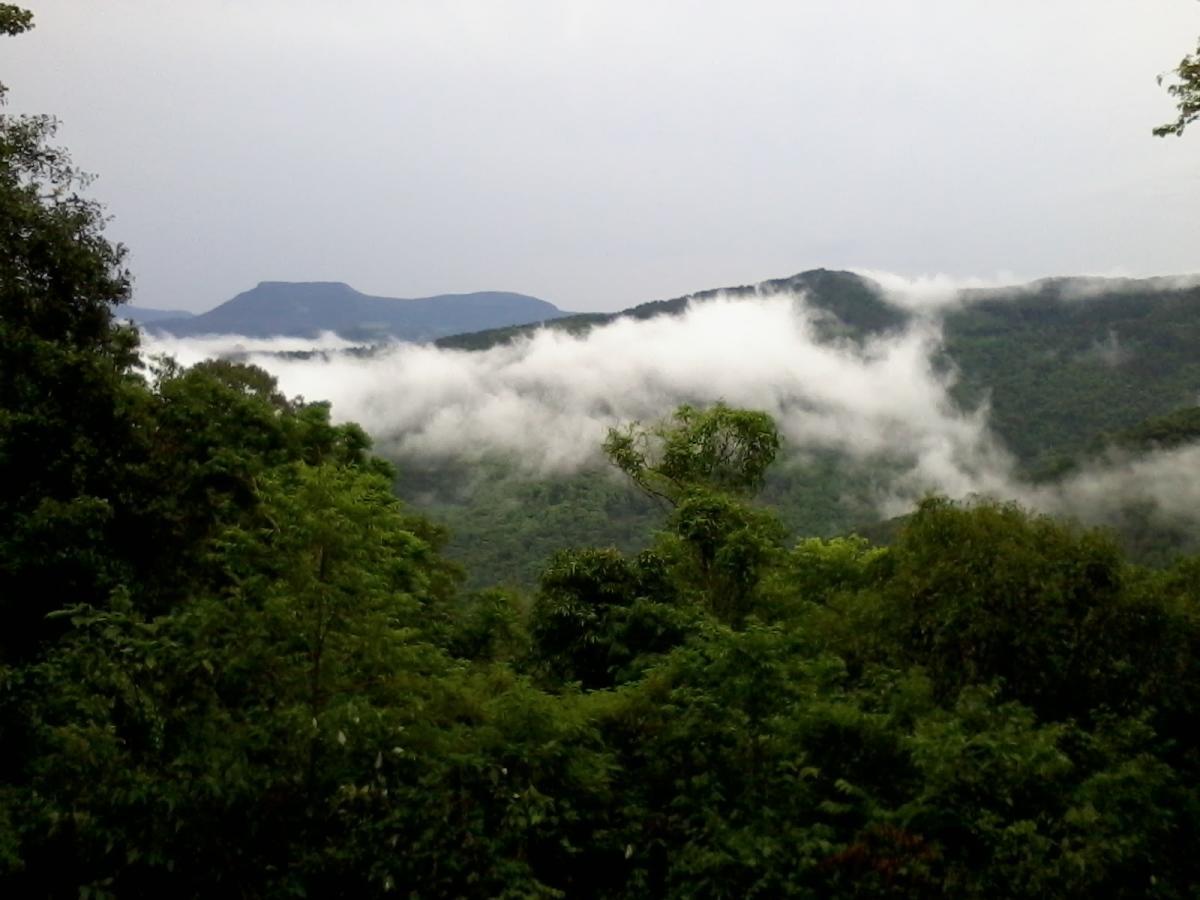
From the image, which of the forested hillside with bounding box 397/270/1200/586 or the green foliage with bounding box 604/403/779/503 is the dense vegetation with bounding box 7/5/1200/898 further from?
the forested hillside with bounding box 397/270/1200/586

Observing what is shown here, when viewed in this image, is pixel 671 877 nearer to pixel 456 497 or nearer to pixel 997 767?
pixel 997 767

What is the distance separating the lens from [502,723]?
5836mm

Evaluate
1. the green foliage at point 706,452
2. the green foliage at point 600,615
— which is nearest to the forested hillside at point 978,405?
the green foliage at point 706,452

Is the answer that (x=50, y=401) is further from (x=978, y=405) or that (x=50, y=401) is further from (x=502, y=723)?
(x=978, y=405)

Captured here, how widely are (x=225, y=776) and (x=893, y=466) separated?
12277 centimetres

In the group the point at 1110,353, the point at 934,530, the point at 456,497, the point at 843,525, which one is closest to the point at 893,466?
the point at 843,525

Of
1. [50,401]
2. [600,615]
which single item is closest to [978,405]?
[600,615]

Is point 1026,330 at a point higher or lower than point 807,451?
higher

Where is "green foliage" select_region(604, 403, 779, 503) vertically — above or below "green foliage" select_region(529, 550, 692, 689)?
above

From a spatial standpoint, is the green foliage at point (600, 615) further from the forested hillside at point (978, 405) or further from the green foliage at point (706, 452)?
the forested hillside at point (978, 405)

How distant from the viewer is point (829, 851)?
5.12 meters

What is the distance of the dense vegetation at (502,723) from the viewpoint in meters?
5.00

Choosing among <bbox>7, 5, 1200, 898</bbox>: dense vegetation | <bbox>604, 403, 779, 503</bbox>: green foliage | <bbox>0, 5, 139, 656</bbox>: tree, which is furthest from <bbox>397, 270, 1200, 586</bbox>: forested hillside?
<bbox>0, 5, 139, 656</bbox>: tree

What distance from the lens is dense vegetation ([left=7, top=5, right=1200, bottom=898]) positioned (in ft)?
16.4
